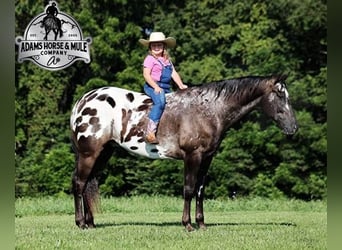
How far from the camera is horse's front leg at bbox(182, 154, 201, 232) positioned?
16.5ft

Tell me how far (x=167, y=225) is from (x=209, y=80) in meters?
1.80

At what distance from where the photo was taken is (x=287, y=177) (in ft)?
22.7

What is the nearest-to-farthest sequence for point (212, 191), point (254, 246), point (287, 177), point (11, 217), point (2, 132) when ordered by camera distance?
point (2, 132) < point (11, 217) < point (254, 246) < point (212, 191) < point (287, 177)

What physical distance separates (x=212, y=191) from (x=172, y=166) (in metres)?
0.48

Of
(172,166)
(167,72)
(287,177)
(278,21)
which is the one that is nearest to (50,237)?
(167,72)

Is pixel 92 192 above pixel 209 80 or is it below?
below

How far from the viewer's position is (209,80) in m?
6.53

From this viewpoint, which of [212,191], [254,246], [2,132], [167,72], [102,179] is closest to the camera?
[2,132]

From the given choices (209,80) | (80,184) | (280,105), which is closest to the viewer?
(280,105)

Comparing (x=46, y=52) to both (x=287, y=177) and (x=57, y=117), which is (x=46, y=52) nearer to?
(x=57, y=117)

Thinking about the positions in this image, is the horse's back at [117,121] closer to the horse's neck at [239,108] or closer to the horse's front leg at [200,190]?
the horse's front leg at [200,190]

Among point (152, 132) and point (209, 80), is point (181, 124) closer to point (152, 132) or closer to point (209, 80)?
point (152, 132)

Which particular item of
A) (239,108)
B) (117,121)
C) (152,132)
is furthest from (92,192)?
(239,108)

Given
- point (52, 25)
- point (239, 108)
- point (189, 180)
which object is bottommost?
point (189, 180)
